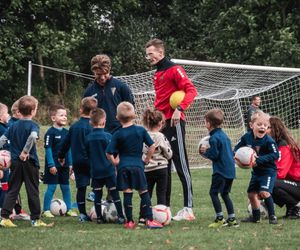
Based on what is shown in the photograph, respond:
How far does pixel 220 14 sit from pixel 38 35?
26.6 feet

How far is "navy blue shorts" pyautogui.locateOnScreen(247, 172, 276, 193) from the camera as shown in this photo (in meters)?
9.07

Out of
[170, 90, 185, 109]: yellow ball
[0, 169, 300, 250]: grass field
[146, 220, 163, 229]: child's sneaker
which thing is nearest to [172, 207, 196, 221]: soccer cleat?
[0, 169, 300, 250]: grass field

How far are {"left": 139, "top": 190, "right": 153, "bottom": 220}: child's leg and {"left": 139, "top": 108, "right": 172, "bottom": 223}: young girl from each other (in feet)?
1.39

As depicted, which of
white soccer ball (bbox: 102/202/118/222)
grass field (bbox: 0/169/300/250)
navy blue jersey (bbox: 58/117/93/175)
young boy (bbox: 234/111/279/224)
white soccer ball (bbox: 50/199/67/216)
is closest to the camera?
grass field (bbox: 0/169/300/250)

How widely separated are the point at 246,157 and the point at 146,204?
126cm

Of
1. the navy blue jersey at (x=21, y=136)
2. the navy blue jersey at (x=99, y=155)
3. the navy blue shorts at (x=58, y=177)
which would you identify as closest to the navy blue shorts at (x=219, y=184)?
the navy blue jersey at (x=99, y=155)

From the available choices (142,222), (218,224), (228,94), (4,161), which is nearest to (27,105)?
(4,161)

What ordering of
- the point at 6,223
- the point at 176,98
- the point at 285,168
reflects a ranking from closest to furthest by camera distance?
the point at 6,223, the point at 176,98, the point at 285,168

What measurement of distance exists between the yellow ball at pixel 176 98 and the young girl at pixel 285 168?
1.22 meters

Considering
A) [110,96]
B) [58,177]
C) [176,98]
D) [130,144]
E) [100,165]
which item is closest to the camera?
[130,144]

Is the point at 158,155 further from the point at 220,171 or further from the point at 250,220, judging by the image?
the point at 250,220

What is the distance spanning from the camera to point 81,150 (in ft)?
31.7

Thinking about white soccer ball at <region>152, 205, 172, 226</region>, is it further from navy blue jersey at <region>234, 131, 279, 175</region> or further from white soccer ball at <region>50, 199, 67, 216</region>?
white soccer ball at <region>50, 199, 67, 216</region>

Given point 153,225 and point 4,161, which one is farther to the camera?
point 4,161
